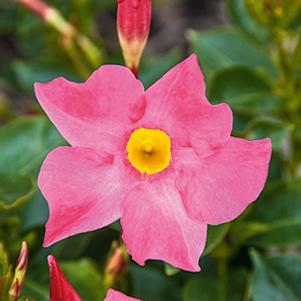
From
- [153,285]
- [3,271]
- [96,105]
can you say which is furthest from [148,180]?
[153,285]

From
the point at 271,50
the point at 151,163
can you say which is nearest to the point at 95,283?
the point at 151,163

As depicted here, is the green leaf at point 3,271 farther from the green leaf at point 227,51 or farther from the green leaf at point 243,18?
the green leaf at point 243,18

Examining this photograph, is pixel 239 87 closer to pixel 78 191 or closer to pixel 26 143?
pixel 26 143

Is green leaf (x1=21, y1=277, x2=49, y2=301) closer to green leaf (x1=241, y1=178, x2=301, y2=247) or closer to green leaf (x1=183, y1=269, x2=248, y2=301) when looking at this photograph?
green leaf (x1=183, y1=269, x2=248, y2=301)

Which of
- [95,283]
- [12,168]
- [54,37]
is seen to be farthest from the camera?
[54,37]

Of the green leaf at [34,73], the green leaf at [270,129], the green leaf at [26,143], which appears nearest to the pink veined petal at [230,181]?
the green leaf at [270,129]

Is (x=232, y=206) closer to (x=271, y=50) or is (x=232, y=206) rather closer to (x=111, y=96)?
(x=111, y=96)
